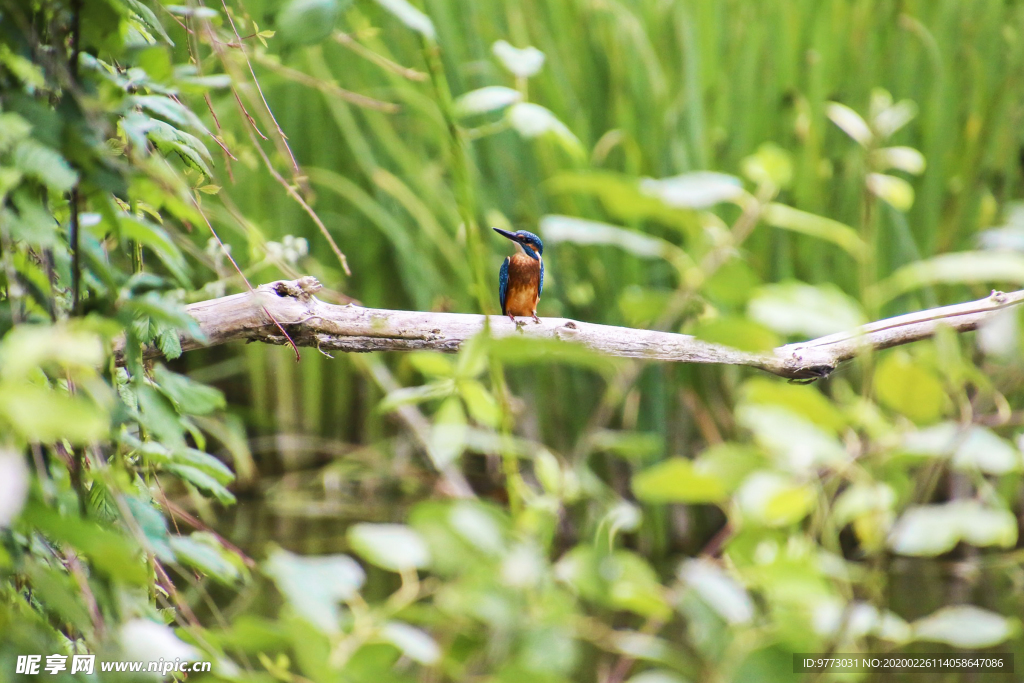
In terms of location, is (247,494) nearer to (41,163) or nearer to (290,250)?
(290,250)

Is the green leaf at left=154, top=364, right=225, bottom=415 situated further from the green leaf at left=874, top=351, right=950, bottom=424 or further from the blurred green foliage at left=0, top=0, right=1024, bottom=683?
the green leaf at left=874, top=351, right=950, bottom=424

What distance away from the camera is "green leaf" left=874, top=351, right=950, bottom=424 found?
0.88 feet

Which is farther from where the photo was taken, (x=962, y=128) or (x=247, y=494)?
(x=247, y=494)

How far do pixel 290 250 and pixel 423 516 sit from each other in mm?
893

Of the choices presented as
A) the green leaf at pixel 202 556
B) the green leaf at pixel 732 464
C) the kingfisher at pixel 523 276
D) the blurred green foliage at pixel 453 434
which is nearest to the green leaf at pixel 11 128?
the blurred green foliage at pixel 453 434

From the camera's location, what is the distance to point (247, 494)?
266 centimetres

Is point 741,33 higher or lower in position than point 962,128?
higher

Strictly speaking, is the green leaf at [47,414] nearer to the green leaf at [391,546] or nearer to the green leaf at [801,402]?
the green leaf at [391,546]

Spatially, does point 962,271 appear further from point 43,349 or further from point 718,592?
point 43,349

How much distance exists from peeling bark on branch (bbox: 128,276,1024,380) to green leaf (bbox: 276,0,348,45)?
1.43 feet

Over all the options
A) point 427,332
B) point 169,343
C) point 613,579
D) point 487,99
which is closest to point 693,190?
point 613,579

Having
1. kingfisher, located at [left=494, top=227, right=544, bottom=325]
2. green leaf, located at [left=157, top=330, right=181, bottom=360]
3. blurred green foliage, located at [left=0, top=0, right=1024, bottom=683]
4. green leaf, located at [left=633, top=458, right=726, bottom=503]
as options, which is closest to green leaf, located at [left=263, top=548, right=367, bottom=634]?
blurred green foliage, located at [left=0, top=0, right=1024, bottom=683]

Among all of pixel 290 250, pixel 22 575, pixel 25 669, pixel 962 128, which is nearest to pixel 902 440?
pixel 25 669

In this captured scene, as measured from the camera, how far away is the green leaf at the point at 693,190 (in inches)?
10.4
